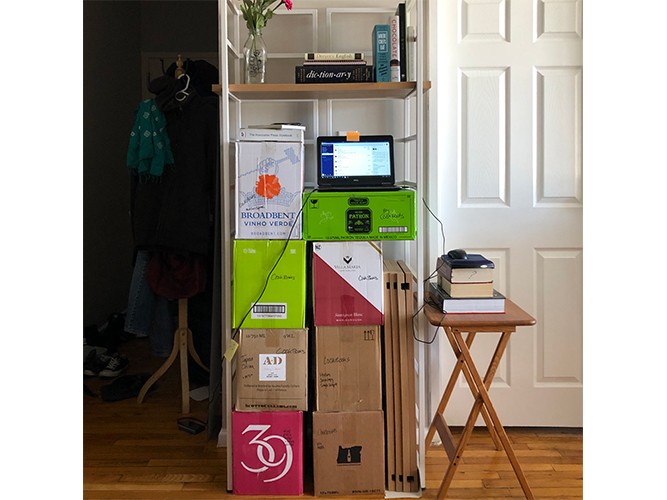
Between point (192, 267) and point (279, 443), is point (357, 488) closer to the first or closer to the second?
point (279, 443)

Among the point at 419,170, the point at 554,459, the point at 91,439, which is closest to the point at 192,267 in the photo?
the point at 91,439

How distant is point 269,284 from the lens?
2391 millimetres

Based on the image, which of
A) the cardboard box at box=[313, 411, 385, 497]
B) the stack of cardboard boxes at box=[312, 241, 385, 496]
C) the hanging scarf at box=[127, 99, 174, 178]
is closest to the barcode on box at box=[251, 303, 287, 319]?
the stack of cardboard boxes at box=[312, 241, 385, 496]

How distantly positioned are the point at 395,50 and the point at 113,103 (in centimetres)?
323

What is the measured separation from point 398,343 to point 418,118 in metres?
0.86

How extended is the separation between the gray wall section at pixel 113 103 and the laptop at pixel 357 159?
2.64 metres

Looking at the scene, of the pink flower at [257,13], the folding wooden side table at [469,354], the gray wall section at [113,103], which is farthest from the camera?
the gray wall section at [113,103]

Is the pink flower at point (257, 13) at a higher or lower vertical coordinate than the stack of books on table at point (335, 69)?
higher

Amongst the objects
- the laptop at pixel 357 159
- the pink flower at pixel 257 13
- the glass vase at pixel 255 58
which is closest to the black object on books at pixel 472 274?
the laptop at pixel 357 159

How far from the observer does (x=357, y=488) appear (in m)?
2.39

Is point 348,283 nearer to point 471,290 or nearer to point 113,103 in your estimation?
point 471,290

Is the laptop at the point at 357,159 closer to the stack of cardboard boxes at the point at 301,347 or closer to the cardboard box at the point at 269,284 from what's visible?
the stack of cardboard boxes at the point at 301,347

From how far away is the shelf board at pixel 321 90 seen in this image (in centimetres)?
242

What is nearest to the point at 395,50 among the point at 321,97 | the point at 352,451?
the point at 321,97
